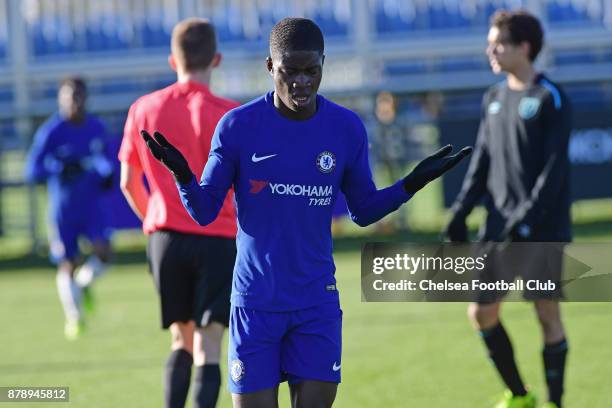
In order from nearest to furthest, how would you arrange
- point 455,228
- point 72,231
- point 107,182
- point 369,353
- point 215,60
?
point 215,60 → point 455,228 → point 369,353 → point 107,182 → point 72,231

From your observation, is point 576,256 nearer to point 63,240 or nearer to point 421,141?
point 63,240

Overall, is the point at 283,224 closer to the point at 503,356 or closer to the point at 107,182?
the point at 503,356

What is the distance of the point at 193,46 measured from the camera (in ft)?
20.2

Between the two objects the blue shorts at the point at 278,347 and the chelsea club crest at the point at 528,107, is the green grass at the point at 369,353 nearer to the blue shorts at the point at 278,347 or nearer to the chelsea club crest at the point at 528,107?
the chelsea club crest at the point at 528,107

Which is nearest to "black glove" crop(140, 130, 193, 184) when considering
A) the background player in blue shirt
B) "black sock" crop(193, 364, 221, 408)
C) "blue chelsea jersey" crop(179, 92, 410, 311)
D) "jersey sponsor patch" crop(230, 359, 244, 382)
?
"blue chelsea jersey" crop(179, 92, 410, 311)

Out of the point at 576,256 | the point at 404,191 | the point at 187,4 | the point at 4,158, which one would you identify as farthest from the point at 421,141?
the point at 404,191

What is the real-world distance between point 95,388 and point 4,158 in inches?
457

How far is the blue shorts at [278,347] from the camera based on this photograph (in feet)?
15.2

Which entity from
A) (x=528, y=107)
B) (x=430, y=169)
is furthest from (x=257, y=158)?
(x=528, y=107)

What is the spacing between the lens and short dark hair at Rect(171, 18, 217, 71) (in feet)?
20.2

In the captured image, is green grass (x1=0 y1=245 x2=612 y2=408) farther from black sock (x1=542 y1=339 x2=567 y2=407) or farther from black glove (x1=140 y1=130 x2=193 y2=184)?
black glove (x1=140 y1=130 x2=193 y2=184)

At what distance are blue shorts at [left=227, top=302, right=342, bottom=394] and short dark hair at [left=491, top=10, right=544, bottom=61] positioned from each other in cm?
258

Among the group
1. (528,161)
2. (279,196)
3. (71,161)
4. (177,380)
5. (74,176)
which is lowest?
(74,176)

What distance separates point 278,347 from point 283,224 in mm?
456
